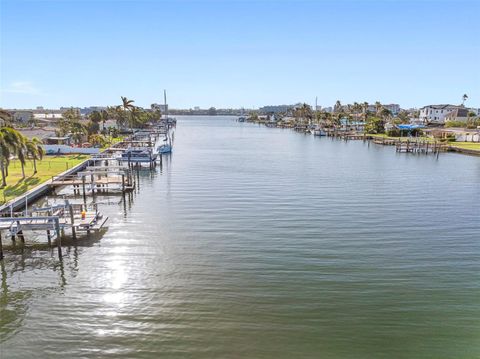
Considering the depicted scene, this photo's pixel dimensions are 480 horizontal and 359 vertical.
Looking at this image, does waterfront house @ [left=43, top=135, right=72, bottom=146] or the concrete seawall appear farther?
waterfront house @ [left=43, top=135, right=72, bottom=146]

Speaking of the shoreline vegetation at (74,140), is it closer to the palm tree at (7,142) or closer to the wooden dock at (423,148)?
the palm tree at (7,142)

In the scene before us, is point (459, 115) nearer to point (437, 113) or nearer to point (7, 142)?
point (437, 113)

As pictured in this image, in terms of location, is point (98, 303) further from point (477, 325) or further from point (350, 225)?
point (350, 225)

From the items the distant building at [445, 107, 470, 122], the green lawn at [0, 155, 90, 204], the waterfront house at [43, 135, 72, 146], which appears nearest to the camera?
the green lawn at [0, 155, 90, 204]

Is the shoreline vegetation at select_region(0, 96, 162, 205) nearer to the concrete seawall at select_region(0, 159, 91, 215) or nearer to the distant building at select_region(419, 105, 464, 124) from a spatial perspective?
the concrete seawall at select_region(0, 159, 91, 215)

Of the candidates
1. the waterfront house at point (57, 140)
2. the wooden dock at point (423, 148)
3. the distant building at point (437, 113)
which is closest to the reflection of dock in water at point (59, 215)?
the waterfront house at point (57, 140)

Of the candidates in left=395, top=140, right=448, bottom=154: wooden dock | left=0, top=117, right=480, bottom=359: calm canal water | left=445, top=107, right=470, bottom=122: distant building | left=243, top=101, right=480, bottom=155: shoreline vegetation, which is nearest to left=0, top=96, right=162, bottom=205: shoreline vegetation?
left=0, top=117, right=480, bottom=359: calm canal water
